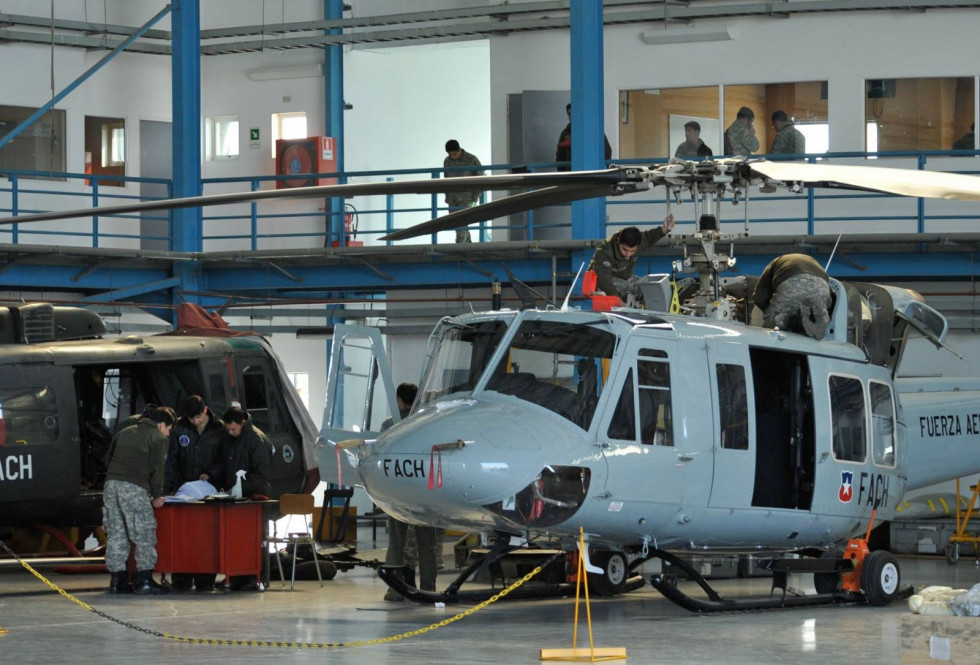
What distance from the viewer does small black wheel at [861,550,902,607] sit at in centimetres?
1229

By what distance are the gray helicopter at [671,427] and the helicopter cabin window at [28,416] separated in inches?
167

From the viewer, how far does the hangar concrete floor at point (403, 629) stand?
938 cm

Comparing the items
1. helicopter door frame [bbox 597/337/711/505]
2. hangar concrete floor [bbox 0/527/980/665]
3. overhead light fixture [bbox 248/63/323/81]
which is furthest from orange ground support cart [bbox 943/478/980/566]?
overhead light fixture [bbox 248/63/323/81]

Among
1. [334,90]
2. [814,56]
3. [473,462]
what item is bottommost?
[473,462]

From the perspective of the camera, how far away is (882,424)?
12867mm

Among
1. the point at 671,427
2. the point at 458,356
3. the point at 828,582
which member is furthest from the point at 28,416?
the point at 828,582

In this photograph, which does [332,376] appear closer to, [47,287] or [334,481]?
[334,481]

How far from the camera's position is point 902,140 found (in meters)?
21.0

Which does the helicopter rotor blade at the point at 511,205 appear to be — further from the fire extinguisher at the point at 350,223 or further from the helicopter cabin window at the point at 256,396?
the fire extinguisher at the point at 350,223

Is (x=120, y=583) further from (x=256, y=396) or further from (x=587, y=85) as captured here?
(x=587, y=85)

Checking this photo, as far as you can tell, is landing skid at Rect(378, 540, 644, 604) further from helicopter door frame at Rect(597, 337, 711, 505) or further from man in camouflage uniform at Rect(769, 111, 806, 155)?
man in camouflage uniform at Rect(769, 111, 806, 155)

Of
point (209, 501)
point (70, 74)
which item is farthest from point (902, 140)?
point (70, 74)

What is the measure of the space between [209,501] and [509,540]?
4.06 m

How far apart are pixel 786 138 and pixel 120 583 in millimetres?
12017
